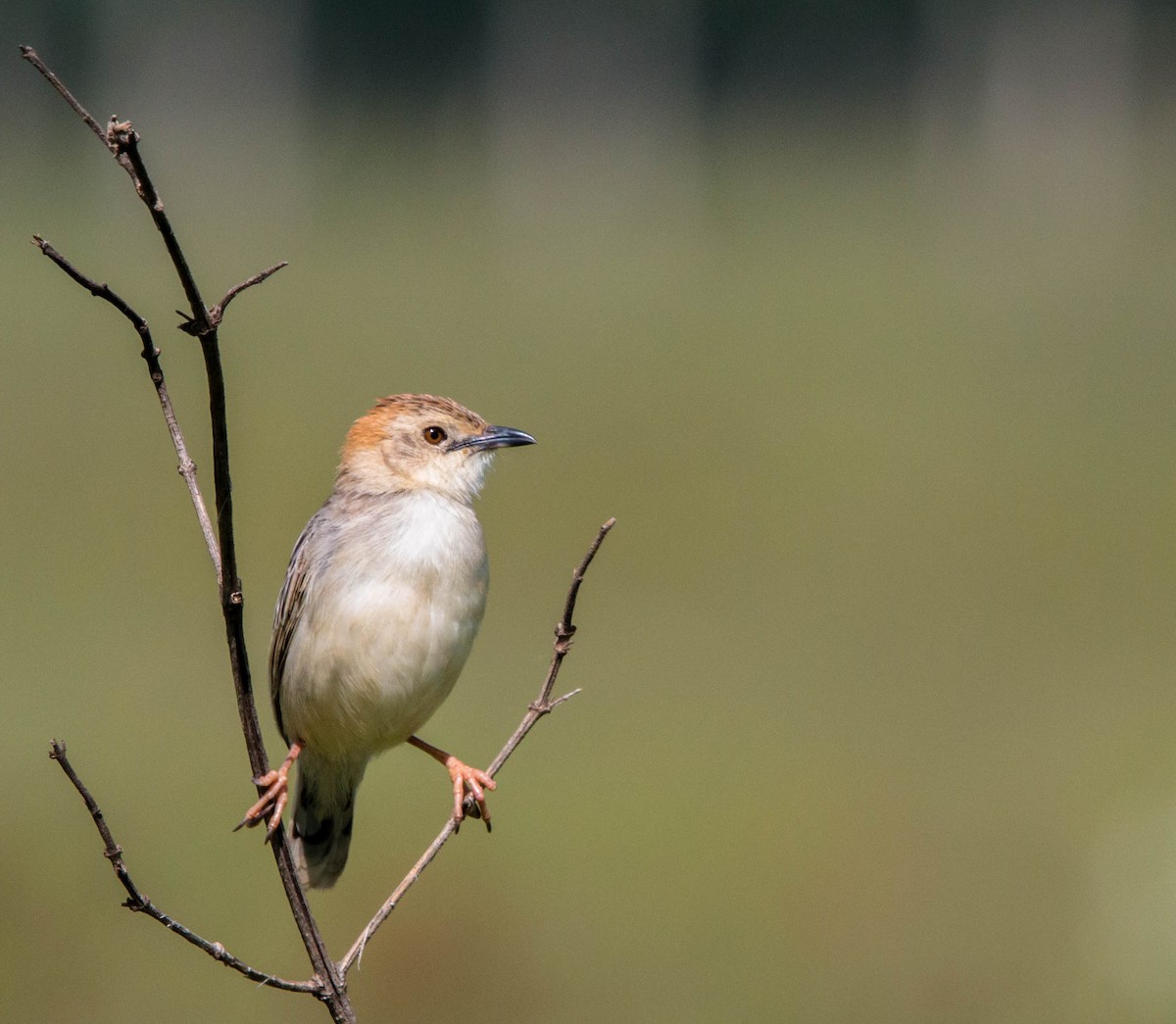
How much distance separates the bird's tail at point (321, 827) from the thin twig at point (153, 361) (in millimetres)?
2114

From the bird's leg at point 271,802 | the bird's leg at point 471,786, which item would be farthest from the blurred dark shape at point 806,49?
the bird's leg at point 271,802

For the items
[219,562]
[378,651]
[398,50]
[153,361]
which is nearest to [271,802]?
[378,651]

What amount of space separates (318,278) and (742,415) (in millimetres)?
9655

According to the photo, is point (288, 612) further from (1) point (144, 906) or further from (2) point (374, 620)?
(1) point (144, 906)

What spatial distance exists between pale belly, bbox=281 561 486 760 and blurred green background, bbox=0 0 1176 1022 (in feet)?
12.2

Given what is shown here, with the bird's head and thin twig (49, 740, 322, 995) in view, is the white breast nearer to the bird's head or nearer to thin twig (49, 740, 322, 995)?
the bird's head

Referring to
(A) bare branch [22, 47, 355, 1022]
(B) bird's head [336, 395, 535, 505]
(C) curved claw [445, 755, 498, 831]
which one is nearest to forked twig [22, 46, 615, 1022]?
(A) bare branch [22, 47, 355, 1022]

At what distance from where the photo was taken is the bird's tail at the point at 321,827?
5535 mm

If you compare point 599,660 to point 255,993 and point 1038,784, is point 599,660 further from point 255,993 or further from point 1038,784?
point 255,993

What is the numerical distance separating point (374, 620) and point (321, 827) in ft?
3.34

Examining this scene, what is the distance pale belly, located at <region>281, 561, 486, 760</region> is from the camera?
193 inches

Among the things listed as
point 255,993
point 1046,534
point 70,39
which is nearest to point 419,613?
point 255,993

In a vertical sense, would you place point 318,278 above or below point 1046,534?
above

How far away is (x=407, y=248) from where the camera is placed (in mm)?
30562
